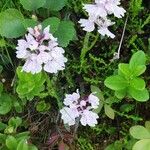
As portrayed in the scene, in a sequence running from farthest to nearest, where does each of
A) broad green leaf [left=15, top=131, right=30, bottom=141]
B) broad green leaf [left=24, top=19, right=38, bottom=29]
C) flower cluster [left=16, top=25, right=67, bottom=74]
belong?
1. broad green leaf [left=15, top=131, right=30, bottom=141]
2. broad green leaf [left=24, top=19, right=38, bottom=29]
3. flower cluster [left=16, top=25, right=67, bottom=74]

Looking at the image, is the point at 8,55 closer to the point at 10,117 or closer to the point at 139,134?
the point at 10,117

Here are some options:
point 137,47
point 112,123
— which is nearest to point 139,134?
point 112,123

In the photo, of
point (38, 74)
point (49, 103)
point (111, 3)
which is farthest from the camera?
point (49, 103)

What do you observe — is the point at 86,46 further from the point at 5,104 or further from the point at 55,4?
the point at 5,104

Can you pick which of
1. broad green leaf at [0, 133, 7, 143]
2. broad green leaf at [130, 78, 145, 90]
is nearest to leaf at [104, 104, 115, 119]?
broad green leaf at [130, 78, 145, 90]

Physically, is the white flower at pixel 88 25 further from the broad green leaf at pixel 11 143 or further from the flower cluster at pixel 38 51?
the broad green leaf at pixel 11 143

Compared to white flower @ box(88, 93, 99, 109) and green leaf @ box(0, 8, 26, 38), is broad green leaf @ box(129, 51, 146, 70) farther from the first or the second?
green leaf @ box(0, 8, 26, 38)

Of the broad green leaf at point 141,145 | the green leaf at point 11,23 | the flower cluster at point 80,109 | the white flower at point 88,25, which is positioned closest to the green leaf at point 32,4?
the green leaf at point 11,23
